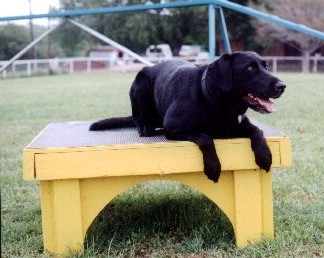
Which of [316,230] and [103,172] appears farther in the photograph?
[316,230]

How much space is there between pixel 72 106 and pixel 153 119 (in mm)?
7677

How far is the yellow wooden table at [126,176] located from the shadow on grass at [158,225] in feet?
0.62

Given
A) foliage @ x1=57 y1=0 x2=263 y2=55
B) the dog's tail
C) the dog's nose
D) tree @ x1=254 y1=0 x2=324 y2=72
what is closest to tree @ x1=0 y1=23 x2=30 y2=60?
foliage @ x1=57 y1=0 x2=263 y2=55

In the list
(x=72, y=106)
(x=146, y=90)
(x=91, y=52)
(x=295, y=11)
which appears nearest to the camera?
(x=146, y=90)

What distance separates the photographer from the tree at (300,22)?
101 ft

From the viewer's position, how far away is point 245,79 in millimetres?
2941

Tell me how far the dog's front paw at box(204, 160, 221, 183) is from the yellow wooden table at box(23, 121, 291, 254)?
5 centimetres

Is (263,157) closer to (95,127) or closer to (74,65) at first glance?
(95,127)

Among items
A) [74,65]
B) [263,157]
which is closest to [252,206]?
[263,157]

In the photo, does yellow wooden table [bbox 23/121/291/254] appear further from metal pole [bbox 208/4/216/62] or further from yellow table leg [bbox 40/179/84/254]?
metal pole [bbox 208/4/216/62]

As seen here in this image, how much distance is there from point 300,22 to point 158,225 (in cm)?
3022

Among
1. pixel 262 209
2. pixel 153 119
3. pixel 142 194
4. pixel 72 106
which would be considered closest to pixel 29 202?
pixel 142 194

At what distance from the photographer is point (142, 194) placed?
4.24 meters

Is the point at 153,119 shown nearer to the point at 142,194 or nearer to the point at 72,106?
the point at 142,194
